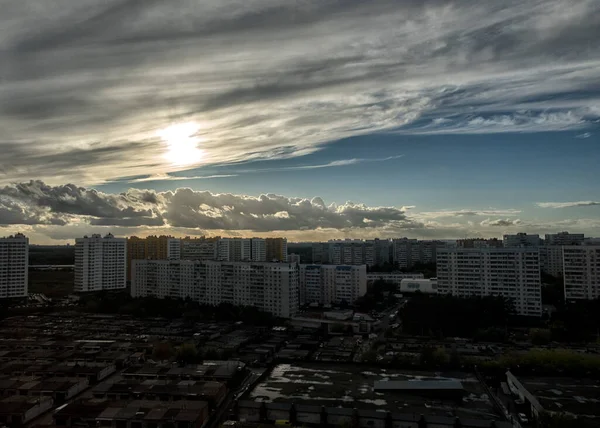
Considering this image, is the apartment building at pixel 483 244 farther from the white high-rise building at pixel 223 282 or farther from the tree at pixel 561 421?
the tree at pixel 561 421

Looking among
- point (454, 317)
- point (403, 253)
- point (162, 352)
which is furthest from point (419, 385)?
point (403, 253)

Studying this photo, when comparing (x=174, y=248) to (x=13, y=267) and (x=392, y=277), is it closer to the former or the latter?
(x=13, y=267)

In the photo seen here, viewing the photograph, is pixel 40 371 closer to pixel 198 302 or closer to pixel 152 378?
pixel 152 378

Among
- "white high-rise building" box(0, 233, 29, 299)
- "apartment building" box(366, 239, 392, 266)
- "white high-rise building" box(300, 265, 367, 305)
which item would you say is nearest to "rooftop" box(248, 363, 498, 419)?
"white high-rise building" box(300, 265, 367, 305)

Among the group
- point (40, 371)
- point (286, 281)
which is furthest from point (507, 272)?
point (40, 371)

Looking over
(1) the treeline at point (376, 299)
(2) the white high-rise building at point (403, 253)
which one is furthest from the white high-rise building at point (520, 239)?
(1) the treeline at point (376, 299)

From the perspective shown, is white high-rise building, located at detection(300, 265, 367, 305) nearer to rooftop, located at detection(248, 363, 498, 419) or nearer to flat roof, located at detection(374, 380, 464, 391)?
rooftop, located at detection(248, 363, 498, 419)
